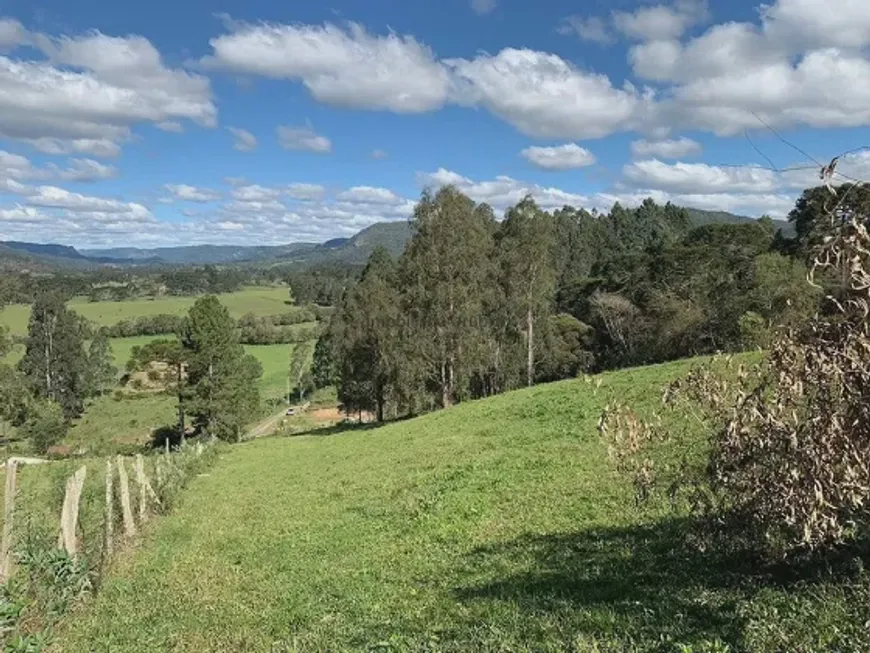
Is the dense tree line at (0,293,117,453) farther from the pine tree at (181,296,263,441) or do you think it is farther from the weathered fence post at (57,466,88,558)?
the weathered fence post at (57,466,88,558)

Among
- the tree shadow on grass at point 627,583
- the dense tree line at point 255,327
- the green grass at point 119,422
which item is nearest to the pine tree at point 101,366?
the green grass at point 119,422

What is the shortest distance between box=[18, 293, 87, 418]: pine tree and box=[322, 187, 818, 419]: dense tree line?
169 feet

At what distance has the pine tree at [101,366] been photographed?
117575 millimetres

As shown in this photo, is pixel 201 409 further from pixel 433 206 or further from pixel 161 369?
pixel 161 369

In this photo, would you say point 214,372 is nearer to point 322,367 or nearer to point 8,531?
point 322,367

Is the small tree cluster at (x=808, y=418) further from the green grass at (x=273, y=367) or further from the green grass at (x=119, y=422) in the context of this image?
the green grass at (x=273, y=367)

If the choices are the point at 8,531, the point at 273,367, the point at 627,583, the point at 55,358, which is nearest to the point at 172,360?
the point at 55,358

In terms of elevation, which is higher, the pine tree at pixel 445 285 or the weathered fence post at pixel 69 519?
the pine tree at pixel 445 285

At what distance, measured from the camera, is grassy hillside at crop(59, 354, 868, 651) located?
279 inches

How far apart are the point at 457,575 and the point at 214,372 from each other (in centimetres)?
5710

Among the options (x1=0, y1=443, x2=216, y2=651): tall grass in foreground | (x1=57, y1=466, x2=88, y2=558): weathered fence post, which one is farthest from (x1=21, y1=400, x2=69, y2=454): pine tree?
(x1=57, y1=466, x2=88, y2=558): weathered fence post

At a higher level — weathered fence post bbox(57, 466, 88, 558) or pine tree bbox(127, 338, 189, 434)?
weathered fence post bbox(57, 466, 88, 558)

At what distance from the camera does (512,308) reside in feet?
170

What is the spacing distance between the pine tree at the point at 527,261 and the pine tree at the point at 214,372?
28.0 meters
